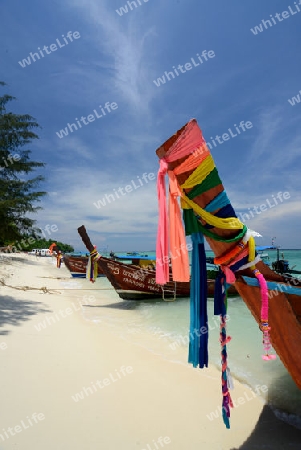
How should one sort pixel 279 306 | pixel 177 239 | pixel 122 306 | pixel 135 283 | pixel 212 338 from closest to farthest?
pixel 177 239, pixel 279 306, pixel 212 338, pixel 122 306, pixel 135 283

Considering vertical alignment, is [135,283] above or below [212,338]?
above

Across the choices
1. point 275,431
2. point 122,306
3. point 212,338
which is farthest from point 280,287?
point 122,306

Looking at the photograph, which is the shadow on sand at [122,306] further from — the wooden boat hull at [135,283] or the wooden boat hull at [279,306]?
the wooden boat hull at [279,306]

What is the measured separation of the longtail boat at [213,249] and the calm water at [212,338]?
2.18 meters

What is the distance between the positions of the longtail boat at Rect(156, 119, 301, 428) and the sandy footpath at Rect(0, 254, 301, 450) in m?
1.02

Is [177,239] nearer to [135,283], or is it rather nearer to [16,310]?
[16,310]

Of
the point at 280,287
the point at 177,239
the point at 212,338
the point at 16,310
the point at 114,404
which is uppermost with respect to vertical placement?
the point at 177,239

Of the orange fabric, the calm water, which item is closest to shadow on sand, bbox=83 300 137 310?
the calm water

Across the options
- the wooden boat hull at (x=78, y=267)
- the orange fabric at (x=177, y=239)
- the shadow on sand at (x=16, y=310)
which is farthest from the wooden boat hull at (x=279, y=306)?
the wooden boat hull at (x=78, y=267)

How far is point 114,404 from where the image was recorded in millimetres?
3426

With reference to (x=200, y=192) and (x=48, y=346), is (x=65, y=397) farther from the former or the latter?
(x=200, y=192)

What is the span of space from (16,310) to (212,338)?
20.3ft

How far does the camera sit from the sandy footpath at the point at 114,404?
280cm

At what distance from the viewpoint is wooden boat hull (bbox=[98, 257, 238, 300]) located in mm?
11930
